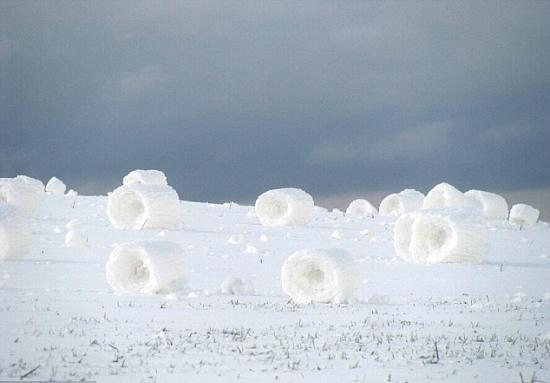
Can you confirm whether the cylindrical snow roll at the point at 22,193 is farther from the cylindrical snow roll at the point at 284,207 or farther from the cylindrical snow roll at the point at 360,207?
the cylindrical snow roll at the point at 360,207

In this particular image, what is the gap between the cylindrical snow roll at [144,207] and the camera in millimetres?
31141

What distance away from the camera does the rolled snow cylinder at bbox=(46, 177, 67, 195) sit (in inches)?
1981

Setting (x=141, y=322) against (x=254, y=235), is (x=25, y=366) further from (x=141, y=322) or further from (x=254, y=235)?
(x=254, y=235)

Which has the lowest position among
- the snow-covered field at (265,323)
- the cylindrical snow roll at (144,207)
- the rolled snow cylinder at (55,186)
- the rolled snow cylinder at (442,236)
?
the snow-covered field at (265,323)

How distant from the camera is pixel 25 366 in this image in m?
10.5

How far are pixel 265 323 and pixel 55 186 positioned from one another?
126 ft

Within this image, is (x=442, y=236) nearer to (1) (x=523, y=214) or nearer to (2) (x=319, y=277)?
(2) (x=319, y=277)

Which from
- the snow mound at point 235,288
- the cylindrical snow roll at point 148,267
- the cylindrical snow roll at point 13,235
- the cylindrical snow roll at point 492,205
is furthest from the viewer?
the cylindrical snow roll at point 492,205

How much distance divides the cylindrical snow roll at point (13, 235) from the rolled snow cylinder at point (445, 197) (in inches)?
856

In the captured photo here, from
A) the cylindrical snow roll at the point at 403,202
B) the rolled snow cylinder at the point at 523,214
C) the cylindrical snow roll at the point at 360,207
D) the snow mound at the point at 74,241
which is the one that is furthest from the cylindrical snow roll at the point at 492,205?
the snow mound at the point at 74,241

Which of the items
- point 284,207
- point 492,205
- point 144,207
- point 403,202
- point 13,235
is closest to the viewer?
point 13,235

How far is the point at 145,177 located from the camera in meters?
42.2

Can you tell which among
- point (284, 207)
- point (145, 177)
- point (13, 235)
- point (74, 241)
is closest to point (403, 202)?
point (284, 207)

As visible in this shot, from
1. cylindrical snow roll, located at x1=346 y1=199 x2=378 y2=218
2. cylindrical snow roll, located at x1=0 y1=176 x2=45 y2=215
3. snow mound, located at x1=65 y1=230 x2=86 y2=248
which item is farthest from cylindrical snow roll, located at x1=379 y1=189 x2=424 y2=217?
snow mound, located at x1=65 y1=230 x2=86 y2=248
